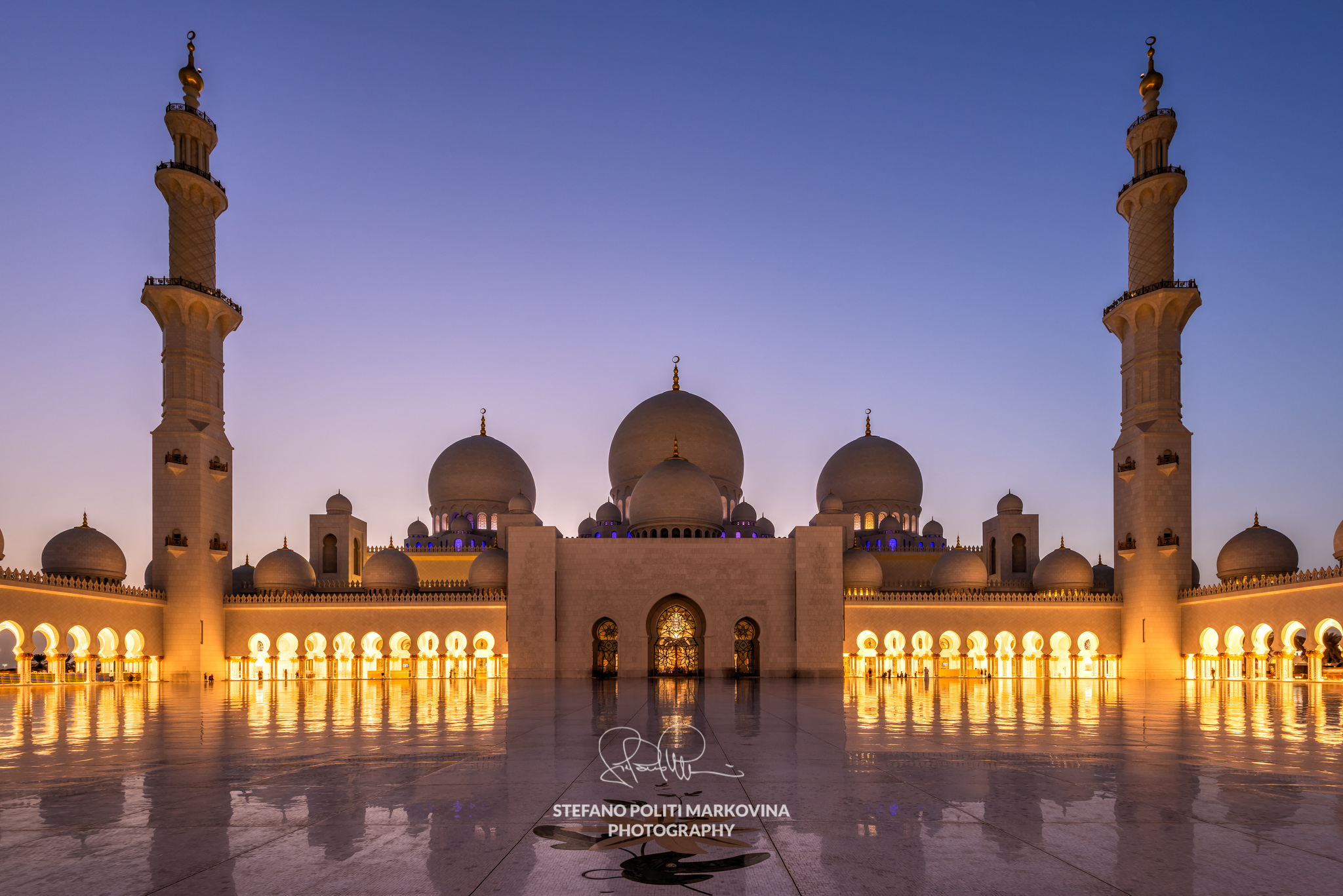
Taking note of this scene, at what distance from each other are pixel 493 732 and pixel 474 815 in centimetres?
509

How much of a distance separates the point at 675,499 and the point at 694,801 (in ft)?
85.2

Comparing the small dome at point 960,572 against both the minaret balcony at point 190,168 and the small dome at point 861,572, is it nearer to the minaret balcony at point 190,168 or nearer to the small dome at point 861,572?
the small dome at point 861,572

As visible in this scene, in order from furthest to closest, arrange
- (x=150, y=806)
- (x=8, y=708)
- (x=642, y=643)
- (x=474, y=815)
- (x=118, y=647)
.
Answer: (x=642, y=643) < (x=118, y=647) < (x=8, y=708) < (x=150, y=806) < (x=474, y=815)

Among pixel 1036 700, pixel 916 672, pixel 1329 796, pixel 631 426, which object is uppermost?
pixel 631 426

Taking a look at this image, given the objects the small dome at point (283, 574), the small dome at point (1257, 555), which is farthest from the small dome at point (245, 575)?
the small dome at point (1257, 555)

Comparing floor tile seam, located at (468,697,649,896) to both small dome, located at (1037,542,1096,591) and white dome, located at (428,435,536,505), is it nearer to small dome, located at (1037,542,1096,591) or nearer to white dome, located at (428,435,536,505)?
small dome, located at (1037,542,1096,591)

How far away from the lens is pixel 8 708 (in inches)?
618

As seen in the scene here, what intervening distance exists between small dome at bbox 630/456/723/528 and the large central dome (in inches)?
128

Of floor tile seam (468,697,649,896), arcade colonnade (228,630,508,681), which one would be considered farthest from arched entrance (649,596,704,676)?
floor tile seam (468,697,649,896)

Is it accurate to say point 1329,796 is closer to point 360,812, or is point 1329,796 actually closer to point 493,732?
point 360,812

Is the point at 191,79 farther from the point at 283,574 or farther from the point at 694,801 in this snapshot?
the point at 694,801

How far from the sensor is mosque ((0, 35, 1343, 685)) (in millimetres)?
28266

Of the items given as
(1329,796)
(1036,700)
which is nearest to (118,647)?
(1036,700)

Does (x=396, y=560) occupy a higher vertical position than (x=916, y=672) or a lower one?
higher
